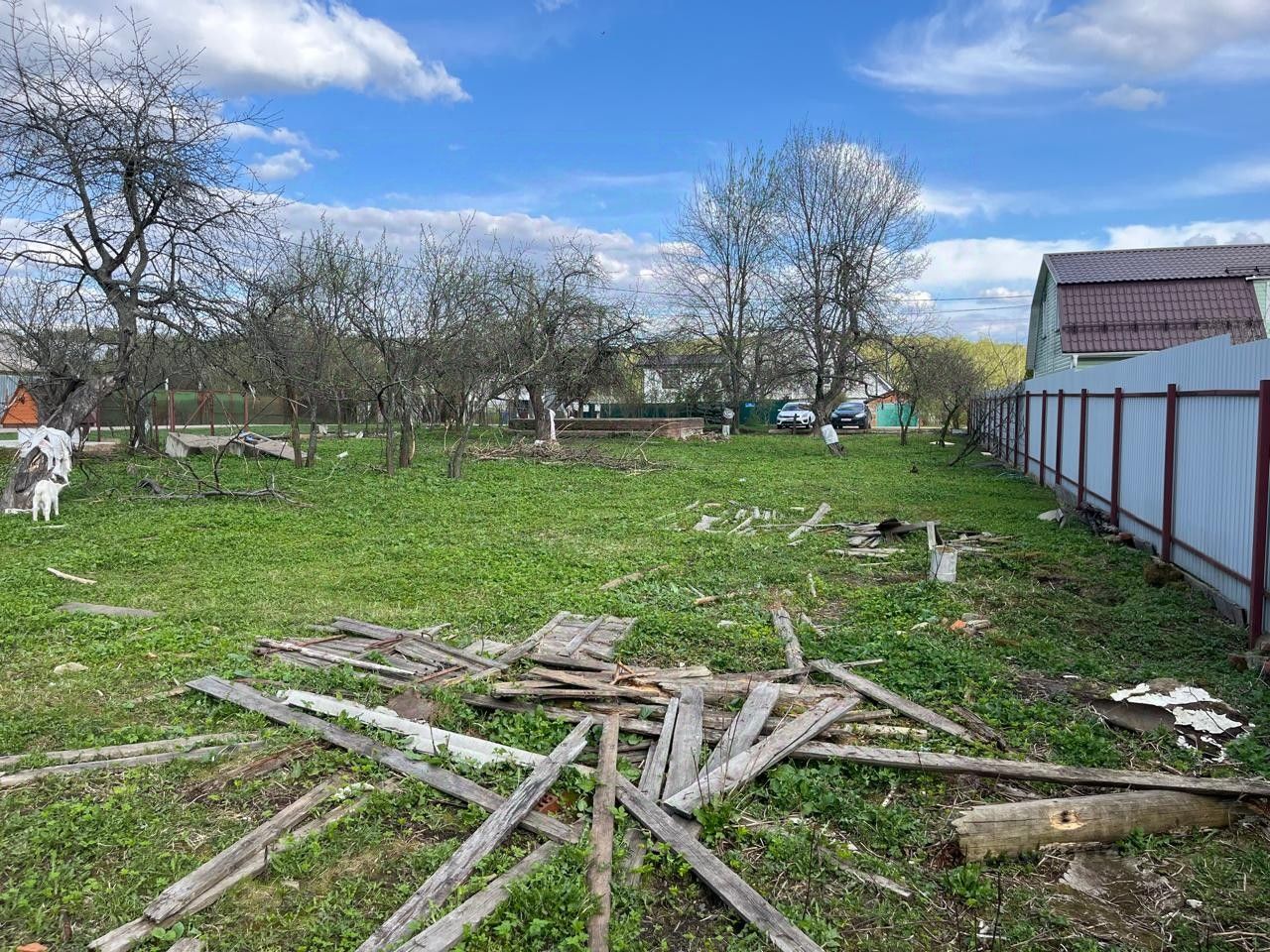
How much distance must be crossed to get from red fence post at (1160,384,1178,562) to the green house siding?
14.4 meters

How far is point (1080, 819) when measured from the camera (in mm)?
3385

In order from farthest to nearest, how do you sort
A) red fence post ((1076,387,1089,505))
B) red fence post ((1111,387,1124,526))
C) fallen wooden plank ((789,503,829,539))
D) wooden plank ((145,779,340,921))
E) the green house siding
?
1. the green house siding
2. red fence post ((1076,387,1089,505))
3. fallen wooden plank ((789,503,829,539))
4. red fence post ((1111,387,1124,526))
5. wooden plank ((145,779,340,921))

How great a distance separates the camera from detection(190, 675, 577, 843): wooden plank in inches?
137

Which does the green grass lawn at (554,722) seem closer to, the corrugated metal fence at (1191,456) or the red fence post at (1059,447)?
the corrugated metal fence at (1191,456)

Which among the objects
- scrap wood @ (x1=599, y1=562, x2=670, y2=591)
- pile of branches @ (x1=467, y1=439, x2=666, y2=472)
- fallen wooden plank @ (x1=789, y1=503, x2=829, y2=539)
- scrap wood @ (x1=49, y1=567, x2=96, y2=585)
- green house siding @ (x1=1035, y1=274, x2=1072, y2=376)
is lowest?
scrap wood @ (x1=49, y1=567, x2=96, y2=585)

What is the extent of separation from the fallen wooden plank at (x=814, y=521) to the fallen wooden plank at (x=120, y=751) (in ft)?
23.9

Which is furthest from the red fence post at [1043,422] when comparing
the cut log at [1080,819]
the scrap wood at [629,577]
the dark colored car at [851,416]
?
the dark colored car at [851,416]

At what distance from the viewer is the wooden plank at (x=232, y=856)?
291cm

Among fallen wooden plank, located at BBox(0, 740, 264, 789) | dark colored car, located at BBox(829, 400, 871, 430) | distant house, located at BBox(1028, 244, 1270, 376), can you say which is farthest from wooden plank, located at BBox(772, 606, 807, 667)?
dark colored car, located at BBox(829, 400, 871, 430)

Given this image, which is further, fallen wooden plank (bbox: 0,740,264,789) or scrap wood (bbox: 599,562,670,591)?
scrap wood (bbox: 599,562,670,591)

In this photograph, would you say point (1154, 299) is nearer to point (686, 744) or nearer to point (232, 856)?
point (686, 744)

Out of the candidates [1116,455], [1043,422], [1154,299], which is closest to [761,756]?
[1116,455]

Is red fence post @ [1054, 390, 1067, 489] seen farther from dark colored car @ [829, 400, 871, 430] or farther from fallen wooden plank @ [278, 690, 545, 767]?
dark colored car @ [829, 400, 871, 430]

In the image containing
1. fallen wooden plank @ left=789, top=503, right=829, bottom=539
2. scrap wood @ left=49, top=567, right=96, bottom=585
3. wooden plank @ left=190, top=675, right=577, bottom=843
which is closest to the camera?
wooden plank @ left=190, top=675, right=577, bottom=843
